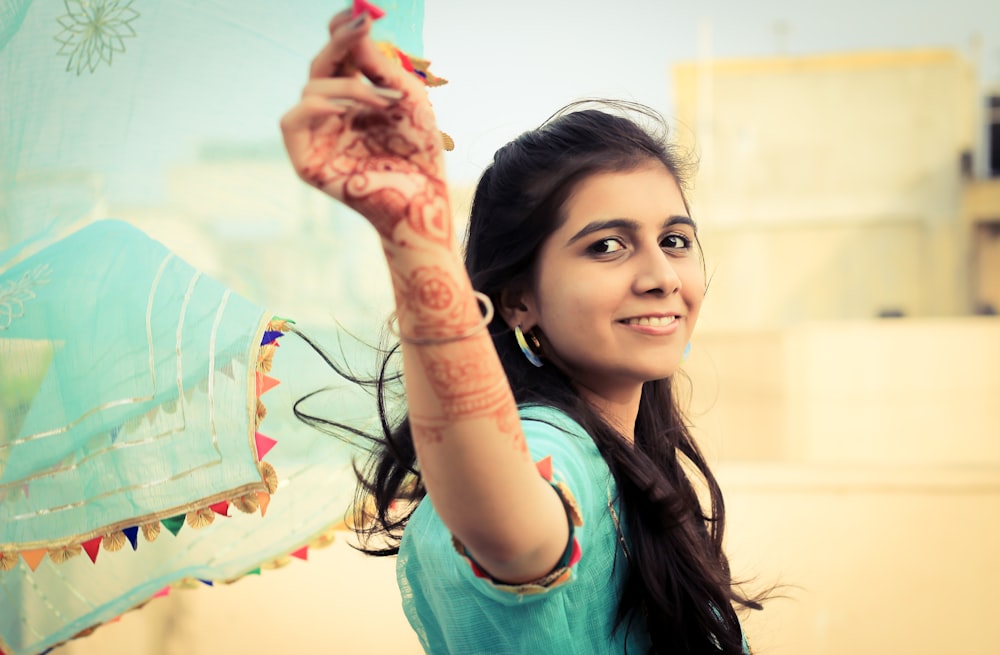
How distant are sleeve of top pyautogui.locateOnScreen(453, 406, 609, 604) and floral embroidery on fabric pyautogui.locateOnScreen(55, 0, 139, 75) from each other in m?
0.80

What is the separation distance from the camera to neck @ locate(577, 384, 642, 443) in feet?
4.16

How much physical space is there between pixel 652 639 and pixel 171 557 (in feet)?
2.91

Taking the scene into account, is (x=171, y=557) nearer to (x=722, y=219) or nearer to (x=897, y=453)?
(x=897, y=453)

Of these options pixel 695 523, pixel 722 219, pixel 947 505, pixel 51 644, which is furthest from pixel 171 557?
pixel 722 219

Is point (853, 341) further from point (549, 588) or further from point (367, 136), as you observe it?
point (367, 136)

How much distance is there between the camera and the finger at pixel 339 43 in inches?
29.0

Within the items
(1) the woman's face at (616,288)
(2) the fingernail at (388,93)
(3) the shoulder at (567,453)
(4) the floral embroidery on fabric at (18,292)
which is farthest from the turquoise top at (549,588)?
(4) the floral embroidery on fabric at (18,292)

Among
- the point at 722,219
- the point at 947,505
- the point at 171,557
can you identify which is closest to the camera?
the point at 171,557

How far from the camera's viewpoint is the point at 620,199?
4.06 feet

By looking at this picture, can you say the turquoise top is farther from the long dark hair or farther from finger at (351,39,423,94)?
finger at (351,39,423,94)

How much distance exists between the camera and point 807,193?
57.8 feet

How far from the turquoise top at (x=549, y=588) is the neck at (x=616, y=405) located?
12 cm

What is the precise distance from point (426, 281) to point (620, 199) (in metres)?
0.51

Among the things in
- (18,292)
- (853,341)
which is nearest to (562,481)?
(18,292)
